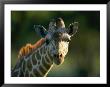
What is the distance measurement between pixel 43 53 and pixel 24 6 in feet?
0.91

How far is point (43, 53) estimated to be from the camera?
3855mm

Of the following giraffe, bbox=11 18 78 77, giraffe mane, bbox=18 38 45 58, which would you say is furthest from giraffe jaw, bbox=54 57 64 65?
giraffe mane, bbox=18 38 45 58

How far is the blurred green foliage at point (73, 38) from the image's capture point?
12.6 ft

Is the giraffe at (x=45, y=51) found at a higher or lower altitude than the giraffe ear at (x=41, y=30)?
lower

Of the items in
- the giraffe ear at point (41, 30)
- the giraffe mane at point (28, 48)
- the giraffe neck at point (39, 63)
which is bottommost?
the giraffe neck at point (39, 63)

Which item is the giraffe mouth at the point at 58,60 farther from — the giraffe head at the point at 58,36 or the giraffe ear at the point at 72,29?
the giraffe ear at the point at 72,29

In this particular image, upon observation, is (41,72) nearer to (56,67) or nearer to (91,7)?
(56,67)

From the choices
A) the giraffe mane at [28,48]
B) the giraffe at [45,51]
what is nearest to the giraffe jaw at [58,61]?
the giraffe at [45,51]

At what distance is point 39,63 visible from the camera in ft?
12.7

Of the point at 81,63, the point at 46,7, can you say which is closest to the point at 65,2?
the point at 46,7

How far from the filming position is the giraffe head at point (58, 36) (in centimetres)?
379

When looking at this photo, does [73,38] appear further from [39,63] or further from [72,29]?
[39,63]

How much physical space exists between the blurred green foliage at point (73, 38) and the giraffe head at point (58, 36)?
0.08 feet

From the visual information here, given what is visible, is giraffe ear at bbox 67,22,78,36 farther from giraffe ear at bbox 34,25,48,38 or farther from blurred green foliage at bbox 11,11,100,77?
giraffe ear at bbox 34,25,48,38
